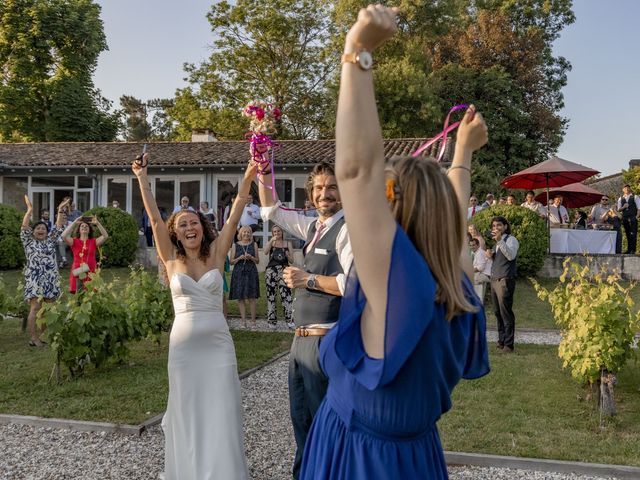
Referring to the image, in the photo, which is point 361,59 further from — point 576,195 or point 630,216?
point 576,195

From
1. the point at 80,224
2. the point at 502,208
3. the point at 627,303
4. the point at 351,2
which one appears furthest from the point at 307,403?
the point at 351,2

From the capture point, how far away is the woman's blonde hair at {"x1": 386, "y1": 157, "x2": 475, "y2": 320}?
64.7 inches

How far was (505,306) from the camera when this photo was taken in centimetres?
925

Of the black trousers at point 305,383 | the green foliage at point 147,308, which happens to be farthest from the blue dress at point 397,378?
the green foliage at point 147,308

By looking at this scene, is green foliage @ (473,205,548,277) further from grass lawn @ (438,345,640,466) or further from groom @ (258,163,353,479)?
groom @ (258,163,353,479)

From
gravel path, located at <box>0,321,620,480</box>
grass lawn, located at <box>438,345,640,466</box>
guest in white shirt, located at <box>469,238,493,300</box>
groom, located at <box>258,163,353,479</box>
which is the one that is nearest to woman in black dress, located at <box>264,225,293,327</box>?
guest in white shirt, located at <box>469,238,493,300</box>

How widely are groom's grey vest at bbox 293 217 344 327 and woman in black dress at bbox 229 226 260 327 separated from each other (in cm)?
833

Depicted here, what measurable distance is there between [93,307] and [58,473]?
9.67 ft

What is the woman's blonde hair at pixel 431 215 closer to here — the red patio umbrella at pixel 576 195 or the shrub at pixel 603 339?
the shrub at pixel 603 339

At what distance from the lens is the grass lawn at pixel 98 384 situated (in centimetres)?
626

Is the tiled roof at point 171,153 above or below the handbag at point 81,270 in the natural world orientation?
above

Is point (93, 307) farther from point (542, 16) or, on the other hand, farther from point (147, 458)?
point (542, 16)

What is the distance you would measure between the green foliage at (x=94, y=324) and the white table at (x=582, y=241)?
12.2m

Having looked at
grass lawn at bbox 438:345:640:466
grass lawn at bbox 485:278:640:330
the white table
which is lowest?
grass lawn at bbox 438:345:640:466
